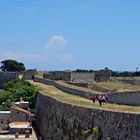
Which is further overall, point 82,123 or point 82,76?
point 82,76

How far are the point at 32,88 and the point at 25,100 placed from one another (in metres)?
3.08

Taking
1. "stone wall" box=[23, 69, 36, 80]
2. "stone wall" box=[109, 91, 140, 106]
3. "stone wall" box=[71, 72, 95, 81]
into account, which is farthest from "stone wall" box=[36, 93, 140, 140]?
"stone wall" box=[23, 69, 36, 80]

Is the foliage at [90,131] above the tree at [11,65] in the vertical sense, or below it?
below

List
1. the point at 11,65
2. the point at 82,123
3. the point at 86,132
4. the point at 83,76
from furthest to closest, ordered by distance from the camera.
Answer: the point at 11,65 < the point at 83,76 < the point at 82,123 < the point at 86,132

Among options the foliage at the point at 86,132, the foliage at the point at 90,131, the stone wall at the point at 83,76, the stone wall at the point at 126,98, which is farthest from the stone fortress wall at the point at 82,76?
the foliage at the point at 90,131

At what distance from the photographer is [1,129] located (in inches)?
1972

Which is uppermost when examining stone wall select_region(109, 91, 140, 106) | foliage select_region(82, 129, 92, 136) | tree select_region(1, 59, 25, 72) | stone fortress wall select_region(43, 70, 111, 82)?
tree select_region(1, 59, 25, 72)

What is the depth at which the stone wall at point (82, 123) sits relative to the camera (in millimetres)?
24516

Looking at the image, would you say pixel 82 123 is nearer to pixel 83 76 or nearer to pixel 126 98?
pixel 126 98

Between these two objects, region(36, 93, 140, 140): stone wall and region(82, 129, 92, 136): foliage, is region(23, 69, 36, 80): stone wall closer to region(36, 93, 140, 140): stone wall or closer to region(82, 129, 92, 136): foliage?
region(36, 93, 140, 140): stone wall

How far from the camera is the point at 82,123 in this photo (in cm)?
3150

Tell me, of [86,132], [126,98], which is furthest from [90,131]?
[126,98]

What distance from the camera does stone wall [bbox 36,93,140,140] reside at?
2452cm

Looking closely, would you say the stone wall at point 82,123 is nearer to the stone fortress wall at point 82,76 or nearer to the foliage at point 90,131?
the foliage at point 90,131
